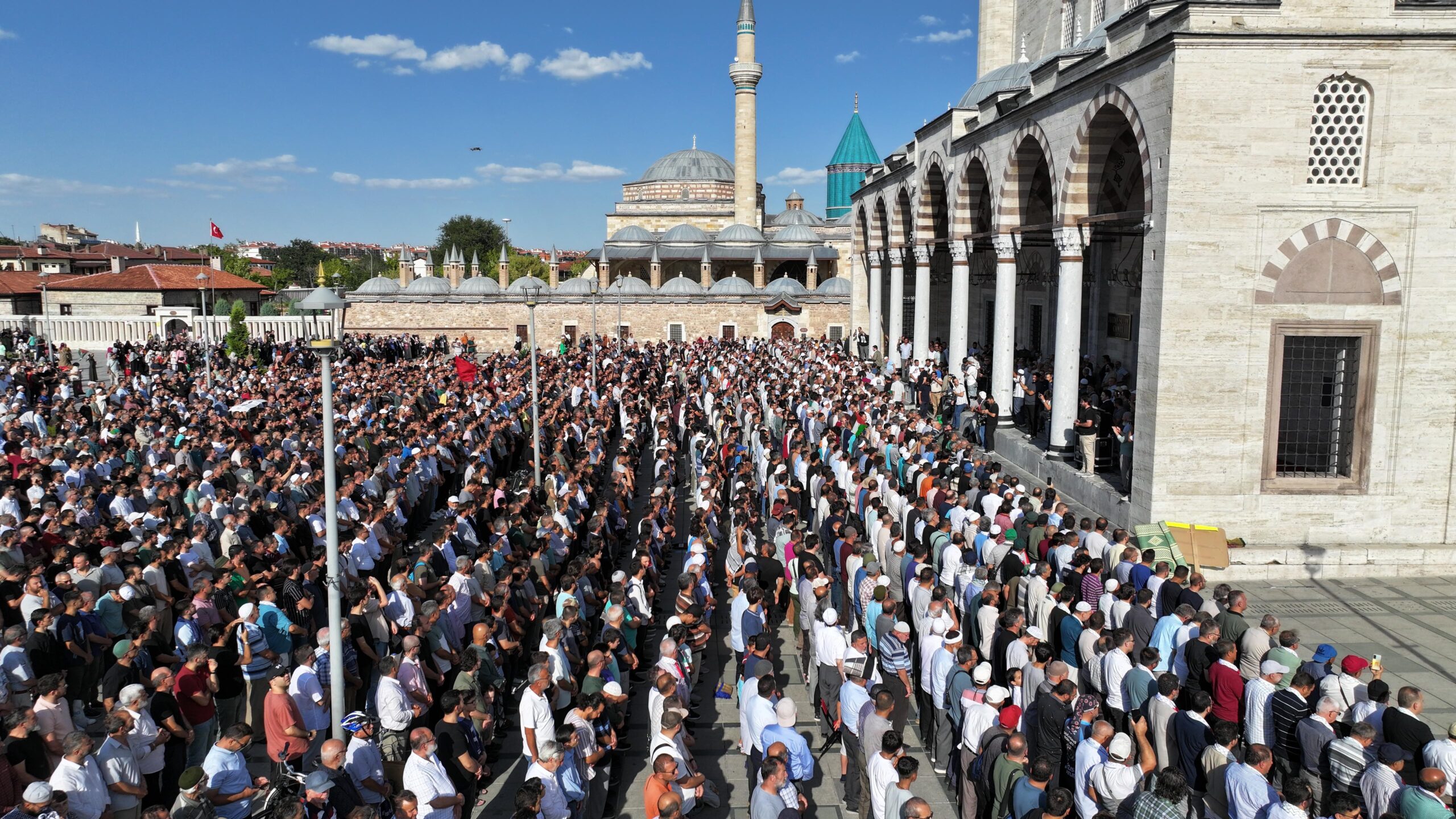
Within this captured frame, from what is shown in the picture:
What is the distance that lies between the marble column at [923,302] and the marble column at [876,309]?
20.6 ft

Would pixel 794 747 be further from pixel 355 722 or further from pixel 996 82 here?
pixel 996 82

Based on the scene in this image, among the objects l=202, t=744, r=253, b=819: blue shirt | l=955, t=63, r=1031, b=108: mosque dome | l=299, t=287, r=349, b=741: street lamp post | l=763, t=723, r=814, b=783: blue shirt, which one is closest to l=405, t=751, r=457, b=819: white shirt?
l=202, t=744, r=253, b=819: blue shirt

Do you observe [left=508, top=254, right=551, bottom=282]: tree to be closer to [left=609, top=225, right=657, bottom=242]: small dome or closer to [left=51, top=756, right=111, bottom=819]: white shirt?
[left=609, top=225, right=657, bottom=242]: small dome

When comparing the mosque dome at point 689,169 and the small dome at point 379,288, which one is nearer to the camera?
the small dome at point 379,288

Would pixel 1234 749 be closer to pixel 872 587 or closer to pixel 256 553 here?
pixel 872 587

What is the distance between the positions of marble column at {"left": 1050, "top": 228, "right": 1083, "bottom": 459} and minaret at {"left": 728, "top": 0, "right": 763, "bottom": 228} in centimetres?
3879

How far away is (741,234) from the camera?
57469mm

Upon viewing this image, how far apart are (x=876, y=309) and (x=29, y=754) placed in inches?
1126

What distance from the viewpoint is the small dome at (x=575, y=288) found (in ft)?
152

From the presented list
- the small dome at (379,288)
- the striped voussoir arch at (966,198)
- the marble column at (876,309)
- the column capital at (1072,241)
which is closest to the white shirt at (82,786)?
the column capital at (1072,241)

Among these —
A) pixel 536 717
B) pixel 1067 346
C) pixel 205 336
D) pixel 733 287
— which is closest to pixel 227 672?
pixel 536 717

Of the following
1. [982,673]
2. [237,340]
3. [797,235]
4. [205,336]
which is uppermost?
[797,235]

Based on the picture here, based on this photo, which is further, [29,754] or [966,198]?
[966,198]

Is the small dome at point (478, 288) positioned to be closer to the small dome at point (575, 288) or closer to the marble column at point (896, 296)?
the small dome at point (575, 288)
